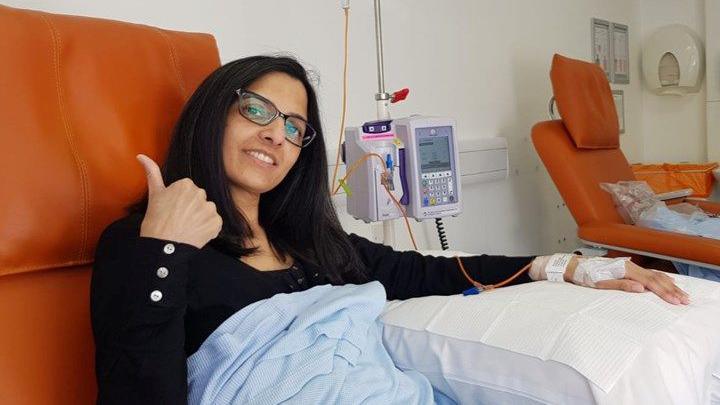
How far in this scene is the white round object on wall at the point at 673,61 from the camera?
10.8ft

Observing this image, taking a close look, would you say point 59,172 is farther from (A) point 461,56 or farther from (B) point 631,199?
(B) point 631,199

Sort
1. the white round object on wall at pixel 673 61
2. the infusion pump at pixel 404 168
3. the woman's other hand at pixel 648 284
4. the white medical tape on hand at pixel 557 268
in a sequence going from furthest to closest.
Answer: the white round object on wall at pixel 673 61 → the infusion pump at pixel 404 168 → the white medical tape on hand at pixel 557 268 → the woman's other hand at pixel 648 284

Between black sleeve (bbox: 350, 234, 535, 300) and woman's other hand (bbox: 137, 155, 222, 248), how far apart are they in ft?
1.84

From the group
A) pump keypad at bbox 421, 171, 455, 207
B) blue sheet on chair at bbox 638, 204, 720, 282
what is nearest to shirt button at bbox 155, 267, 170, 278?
pump keypad at bbox 421, 171, 455, 207

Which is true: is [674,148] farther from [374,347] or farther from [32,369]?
[32,369]

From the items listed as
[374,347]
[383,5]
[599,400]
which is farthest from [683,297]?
[383,5]

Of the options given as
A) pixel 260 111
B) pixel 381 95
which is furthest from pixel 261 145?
pixel 381 95

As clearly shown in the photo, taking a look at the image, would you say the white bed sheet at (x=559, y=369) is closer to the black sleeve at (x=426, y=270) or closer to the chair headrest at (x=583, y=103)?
the black sleeve at (x=426, y=270)

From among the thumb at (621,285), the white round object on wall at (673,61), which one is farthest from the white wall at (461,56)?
the thumb at (621,285)

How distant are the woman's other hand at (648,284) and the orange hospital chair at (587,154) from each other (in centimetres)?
86

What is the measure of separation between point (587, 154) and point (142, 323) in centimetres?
202

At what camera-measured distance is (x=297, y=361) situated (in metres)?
0.88

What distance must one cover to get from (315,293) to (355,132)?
661 mm

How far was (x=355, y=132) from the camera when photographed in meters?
1.58
